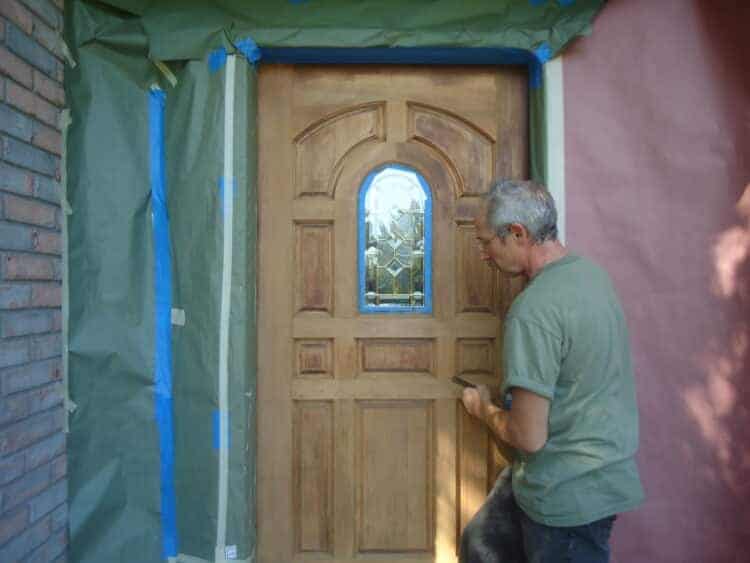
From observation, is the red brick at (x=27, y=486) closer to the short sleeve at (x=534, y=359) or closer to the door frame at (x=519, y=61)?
the door frame at (x=519, y=61)

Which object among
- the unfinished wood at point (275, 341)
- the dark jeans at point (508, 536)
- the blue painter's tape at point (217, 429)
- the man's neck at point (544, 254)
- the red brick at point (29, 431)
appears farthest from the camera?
the unfinished wood at point (275, 341)

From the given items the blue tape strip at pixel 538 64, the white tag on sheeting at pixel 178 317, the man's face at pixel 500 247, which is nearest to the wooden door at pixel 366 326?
the blue tape strip at pixel 538 64

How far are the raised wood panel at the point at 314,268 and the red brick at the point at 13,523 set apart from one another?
1.18 m

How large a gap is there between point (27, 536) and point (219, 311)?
973mm

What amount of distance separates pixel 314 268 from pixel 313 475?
86 centimetres

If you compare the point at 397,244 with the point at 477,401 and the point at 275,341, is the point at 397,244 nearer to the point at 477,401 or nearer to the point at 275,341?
the point at 275,341

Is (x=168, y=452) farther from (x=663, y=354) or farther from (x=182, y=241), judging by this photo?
(x=663, y=354)

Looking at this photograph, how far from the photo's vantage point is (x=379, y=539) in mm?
2529

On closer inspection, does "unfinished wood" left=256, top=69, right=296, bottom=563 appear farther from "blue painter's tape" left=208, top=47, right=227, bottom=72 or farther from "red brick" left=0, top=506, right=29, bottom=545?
"red brick" left=0, top=506, right=29, bottom=545

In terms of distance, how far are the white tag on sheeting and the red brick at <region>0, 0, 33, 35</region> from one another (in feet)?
3.54

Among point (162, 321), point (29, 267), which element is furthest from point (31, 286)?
point (162, 321)

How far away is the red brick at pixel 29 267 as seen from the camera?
1.94 metres

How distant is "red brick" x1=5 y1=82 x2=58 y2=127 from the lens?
6.43 feet

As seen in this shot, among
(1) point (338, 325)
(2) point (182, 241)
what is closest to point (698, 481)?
(1) point (338, 325)
